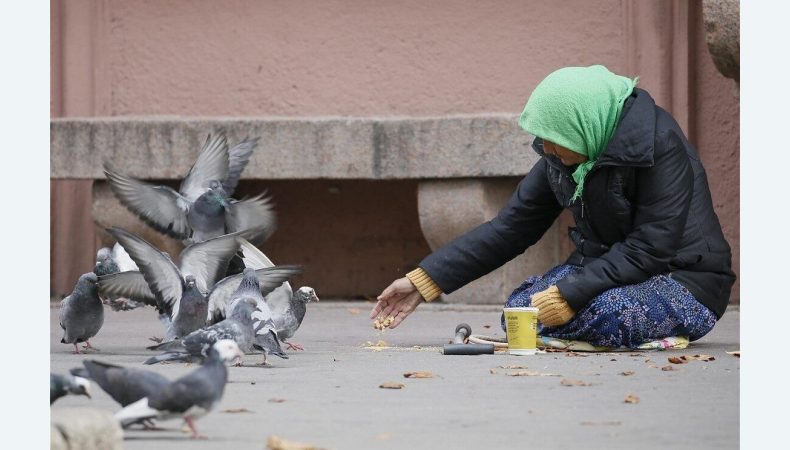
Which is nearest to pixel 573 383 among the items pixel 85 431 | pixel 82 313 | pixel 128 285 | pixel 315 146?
pixel 85 431

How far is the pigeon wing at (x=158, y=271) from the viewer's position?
5035mm

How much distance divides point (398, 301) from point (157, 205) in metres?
1.66

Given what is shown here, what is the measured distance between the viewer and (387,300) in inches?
207

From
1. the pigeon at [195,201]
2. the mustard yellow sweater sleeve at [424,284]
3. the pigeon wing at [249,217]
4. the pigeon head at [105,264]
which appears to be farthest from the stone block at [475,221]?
the mustard yellow sweater sleeve at [424,284]

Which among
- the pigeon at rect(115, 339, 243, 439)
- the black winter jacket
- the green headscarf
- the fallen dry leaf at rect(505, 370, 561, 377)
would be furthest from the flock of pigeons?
the green headscarf

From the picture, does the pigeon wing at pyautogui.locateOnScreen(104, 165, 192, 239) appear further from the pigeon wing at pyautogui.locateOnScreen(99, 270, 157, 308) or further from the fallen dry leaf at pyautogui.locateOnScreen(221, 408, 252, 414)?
the fallen dry leaf at pyautogui.locateOnScreen(221, 408, 252, 414)

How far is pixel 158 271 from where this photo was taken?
200 inches

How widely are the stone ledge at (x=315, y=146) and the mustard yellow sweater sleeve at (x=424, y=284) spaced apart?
257 cm

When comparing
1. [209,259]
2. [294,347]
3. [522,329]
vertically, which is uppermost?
[209,259]

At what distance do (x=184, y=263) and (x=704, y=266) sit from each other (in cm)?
204

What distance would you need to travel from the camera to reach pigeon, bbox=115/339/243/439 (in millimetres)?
3006

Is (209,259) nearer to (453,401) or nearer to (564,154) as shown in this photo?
(564,154)

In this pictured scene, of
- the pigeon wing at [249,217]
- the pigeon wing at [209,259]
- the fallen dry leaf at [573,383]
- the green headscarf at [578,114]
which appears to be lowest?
the fallen dry leaf at [573,383]

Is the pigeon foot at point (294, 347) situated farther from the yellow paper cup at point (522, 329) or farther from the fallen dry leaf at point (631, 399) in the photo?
the fallen dry leaf at point (631, 399)
